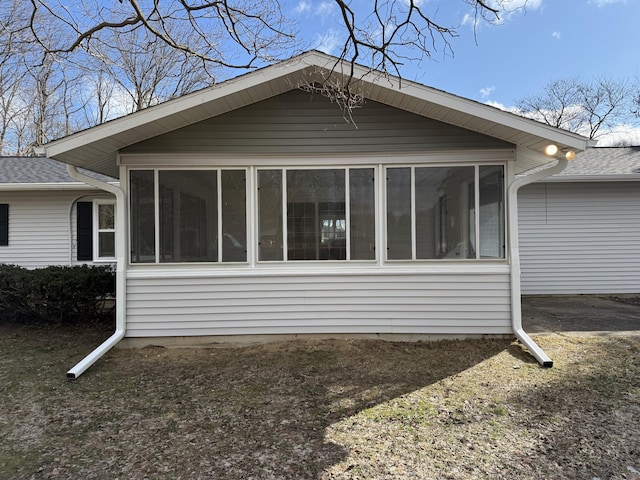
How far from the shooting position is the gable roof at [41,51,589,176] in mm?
4125

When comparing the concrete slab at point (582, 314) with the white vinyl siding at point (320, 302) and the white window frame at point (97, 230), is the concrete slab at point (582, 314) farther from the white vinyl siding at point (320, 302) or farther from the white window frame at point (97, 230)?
the white window frame at point (97, 230)

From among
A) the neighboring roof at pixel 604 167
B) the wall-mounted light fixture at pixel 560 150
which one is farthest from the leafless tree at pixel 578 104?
the wall-mounted light fixture at pixel 560 150

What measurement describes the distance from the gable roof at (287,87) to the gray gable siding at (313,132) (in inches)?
5.6

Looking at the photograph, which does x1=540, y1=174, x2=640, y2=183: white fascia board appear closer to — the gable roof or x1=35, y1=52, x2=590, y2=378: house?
x1=35, y1=52, x2=590, y2=378: house

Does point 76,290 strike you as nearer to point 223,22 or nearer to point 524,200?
point 223,22

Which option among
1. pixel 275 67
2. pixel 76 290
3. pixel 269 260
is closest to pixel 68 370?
pixel 76 290

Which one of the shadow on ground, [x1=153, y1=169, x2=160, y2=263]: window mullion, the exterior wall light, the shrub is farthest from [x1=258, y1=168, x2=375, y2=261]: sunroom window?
the shrub

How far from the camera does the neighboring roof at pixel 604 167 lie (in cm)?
743

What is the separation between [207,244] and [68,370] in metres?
2.08

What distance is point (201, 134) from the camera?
15.2 ft

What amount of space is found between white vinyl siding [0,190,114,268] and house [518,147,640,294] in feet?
31.8

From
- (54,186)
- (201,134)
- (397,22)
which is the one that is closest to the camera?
(397,22)

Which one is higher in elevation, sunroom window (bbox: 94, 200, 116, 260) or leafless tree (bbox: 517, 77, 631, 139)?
leafless tree (bbox: 517, 77, 631, 139)

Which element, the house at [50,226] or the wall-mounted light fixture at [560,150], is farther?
the house at [50,226]
